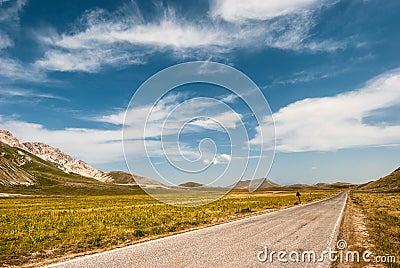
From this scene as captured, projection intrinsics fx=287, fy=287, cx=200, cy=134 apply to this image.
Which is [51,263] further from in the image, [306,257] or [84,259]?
[306,257]

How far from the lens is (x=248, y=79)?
33.0 metres

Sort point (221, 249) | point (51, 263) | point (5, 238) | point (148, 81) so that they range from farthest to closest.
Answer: point (148, 81), point (5, 238), point (221, 249), point (51, 263)

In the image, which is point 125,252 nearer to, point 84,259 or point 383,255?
point 84,259

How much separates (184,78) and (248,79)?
7.48 m

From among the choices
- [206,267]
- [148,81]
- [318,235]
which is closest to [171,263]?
[206,267]

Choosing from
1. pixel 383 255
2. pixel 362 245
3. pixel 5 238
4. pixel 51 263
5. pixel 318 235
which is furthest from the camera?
pixel 5 238

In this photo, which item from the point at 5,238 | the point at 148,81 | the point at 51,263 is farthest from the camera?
the point at 148,81

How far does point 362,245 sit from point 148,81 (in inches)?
910

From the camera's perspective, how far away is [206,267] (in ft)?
29.3

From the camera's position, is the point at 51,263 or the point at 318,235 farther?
the point at 318,235

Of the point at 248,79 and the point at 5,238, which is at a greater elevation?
the point at 248,79

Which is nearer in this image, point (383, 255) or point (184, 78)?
point (383, 255)

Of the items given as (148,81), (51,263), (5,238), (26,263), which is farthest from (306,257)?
(148,81)

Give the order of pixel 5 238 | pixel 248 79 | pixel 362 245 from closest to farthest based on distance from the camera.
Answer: pixel 362 245
pixel 5 238
pixel 248 79
